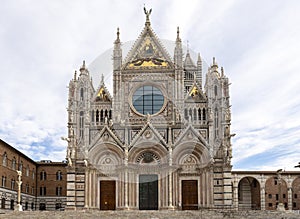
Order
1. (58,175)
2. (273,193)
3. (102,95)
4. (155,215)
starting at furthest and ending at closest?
(58,175) < (273,193) < (102,95) < (155,215)

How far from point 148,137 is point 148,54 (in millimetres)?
9456

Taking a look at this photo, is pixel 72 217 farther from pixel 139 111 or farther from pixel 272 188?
pixel 272 188

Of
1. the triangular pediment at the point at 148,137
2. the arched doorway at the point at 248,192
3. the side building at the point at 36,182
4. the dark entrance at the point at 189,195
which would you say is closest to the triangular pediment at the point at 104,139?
the triangular pediment at the point at 148,137

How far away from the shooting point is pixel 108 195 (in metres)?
44.3

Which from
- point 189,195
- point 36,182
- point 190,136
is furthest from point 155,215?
point 36,182

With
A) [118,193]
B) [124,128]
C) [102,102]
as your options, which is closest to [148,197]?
[118,193]

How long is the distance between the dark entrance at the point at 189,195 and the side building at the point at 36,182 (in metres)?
18.7

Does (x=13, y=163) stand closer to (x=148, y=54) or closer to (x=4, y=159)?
(x=4, y=159)

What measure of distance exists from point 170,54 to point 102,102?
896cm

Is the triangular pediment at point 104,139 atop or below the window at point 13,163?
atop

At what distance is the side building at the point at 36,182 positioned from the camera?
49688 millimetres

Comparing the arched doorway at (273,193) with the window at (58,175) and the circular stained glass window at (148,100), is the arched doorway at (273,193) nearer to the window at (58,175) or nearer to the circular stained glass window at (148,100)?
the circular stained glass window at (148,100)

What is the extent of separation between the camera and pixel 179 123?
45438 millimetres

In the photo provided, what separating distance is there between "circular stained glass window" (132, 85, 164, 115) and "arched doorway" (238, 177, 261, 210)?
18.9 meters
